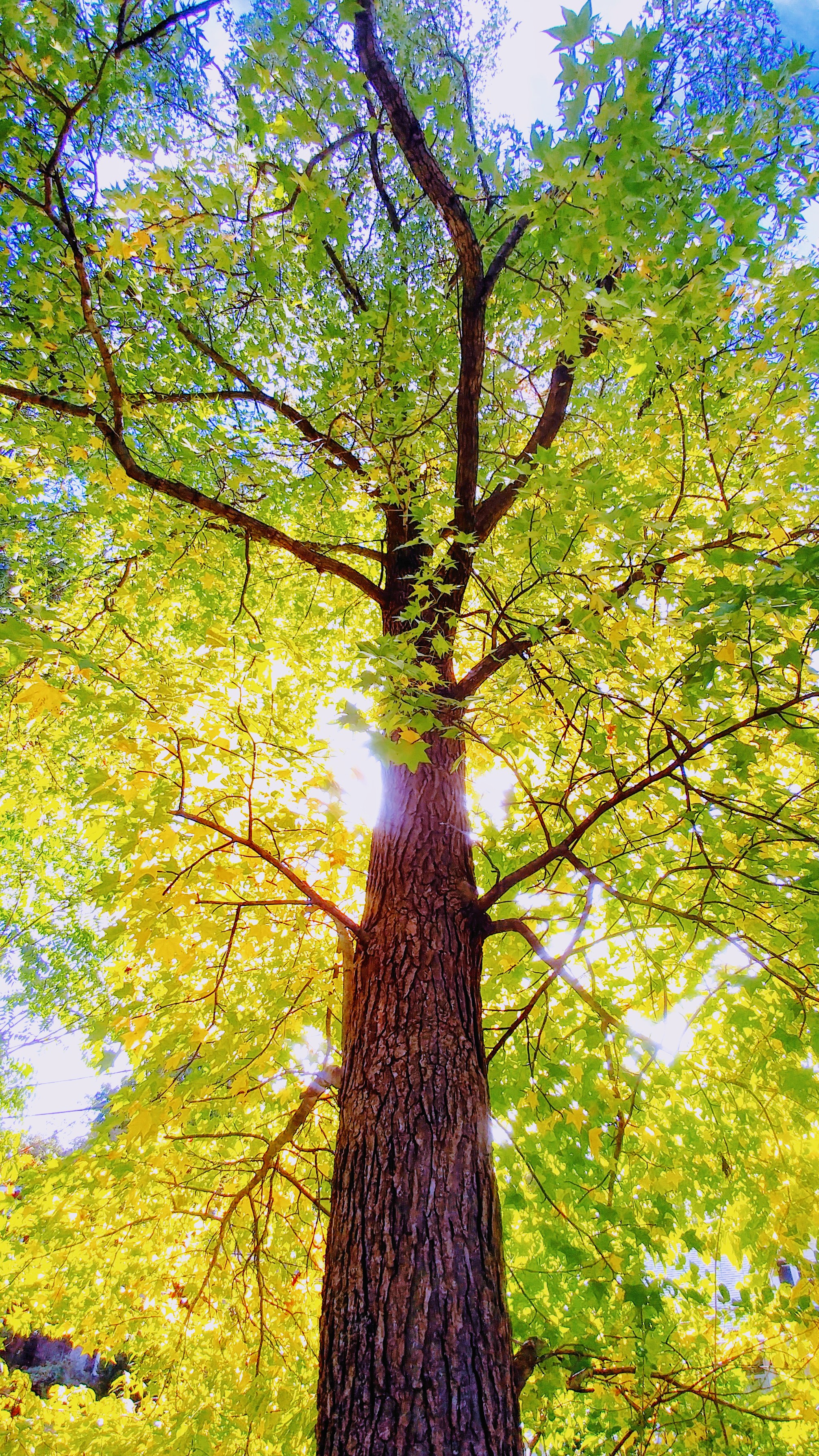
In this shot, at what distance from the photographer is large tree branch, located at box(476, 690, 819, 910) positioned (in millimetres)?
1483

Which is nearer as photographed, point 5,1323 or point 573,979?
point 573,979

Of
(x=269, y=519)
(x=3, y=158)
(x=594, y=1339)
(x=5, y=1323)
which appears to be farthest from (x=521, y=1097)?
(x=3, y=158)

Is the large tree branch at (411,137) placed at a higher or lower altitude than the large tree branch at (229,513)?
higher

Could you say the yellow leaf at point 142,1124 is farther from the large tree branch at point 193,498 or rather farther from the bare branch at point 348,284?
the bare branch at point 348,284

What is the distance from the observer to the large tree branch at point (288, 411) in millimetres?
3947

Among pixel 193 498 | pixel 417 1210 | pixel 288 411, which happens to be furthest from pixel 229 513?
pixel 417 1210

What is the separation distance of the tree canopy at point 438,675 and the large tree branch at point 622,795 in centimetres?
3

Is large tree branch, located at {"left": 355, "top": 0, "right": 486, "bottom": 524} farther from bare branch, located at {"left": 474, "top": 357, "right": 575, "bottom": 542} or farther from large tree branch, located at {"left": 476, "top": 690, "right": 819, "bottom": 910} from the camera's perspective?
large tree branch, located at {"left": 476, "top": 690, "right": 819, "bottom": 910}

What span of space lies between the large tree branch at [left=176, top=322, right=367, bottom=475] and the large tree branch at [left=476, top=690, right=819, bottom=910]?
301 centimetres

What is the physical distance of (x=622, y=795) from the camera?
1.70 meters

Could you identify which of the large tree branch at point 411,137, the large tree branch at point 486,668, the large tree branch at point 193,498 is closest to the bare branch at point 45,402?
the large tree branch at point 193,498

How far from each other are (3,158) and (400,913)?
4.84 meters

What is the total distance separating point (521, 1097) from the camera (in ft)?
8.72

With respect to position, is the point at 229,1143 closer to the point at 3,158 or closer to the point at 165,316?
the point at 165,316
